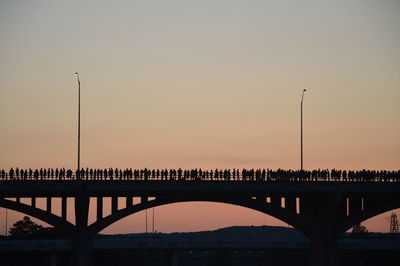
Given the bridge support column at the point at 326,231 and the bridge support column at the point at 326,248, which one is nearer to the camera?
the bridge support column at the point at 326,231

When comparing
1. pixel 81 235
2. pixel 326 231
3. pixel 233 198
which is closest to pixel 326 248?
pixel 326 231

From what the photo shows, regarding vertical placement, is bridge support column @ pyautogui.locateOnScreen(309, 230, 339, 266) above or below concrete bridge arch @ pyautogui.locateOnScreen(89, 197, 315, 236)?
below

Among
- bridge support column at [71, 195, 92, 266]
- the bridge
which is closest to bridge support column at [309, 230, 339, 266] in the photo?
the bridge

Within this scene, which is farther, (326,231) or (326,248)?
(326,248)

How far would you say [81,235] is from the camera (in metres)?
140

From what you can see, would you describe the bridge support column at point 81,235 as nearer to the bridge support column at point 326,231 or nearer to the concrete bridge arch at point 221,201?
the concrete bridge arch at point 221,201

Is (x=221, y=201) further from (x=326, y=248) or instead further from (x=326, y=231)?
(x=326, y=248)

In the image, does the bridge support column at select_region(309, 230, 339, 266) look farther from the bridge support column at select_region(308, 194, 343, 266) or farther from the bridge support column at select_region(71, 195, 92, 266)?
the bridge support column at select_region(71, 195, 92, 266)

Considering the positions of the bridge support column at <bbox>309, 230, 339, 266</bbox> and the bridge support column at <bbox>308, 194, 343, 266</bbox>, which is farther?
the bridge support column at <bbox>309, 230, 339, 266</bbox>

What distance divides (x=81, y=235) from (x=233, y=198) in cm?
1694

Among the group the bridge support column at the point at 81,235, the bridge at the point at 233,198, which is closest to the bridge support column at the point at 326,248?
the bridge at the point at 233,198

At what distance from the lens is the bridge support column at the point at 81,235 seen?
140500mm

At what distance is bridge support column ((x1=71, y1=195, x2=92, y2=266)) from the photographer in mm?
140500

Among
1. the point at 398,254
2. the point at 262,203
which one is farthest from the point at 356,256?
the point at 262,203
